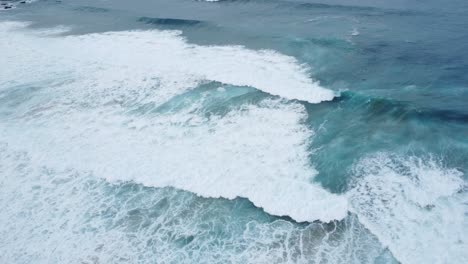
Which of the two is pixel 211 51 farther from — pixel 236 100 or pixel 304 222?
pixel 304 222

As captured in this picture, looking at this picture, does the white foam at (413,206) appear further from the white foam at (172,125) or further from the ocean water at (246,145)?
the white foam at (172,125)

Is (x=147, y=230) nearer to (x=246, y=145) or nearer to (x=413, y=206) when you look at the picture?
(x=246, y=145)

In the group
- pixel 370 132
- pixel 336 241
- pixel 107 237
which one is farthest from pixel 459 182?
pixel 107 237

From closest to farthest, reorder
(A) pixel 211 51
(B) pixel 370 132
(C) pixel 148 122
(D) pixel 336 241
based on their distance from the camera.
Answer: (D) pixel 336 241 → (B) pixel 370 132 → (C) pixel 148 122 → (A) pixel 211 51

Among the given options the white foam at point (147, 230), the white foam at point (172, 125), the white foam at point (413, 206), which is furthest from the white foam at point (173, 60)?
the white foam at point (147, 230)

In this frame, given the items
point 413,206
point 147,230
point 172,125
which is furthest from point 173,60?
point 413,206

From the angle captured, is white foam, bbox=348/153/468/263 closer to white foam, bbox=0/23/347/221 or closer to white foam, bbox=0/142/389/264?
white foam, bbox=0/142/389/264
